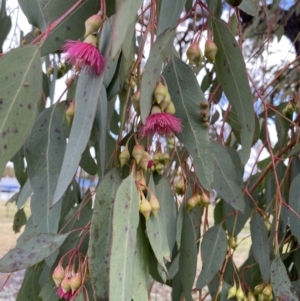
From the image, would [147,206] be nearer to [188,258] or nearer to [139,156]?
[139,156]

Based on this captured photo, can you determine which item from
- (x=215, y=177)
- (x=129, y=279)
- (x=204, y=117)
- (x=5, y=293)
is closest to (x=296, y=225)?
(x=215, y=177)

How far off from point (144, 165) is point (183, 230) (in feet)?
0.80

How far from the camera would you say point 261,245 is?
0.88m

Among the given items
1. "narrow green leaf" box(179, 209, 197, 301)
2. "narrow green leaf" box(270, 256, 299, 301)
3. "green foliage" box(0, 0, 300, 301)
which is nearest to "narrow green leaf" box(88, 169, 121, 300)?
"green foliage" box(0, 0, 300, 301)

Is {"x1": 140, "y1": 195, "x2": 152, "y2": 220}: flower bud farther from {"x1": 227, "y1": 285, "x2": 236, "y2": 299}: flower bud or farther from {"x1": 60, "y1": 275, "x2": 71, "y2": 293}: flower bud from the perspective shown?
{"x1": 227, "y1": 285, "x2": 236, "y2": 299}: flower bud

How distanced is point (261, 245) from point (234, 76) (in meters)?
0.36

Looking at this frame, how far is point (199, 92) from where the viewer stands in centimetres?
62

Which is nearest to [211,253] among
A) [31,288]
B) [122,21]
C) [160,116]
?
[31,288]

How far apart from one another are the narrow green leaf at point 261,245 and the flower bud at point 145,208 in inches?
15.2

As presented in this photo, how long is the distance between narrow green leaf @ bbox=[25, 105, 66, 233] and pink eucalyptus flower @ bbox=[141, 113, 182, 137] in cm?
20

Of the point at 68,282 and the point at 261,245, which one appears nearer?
the point at 68,282

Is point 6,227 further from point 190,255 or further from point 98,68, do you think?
point 98,68

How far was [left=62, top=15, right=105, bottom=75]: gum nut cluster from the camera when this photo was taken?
484 mm

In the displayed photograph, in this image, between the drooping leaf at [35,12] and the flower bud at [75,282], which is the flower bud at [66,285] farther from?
the drooping leaf at [35,12]
